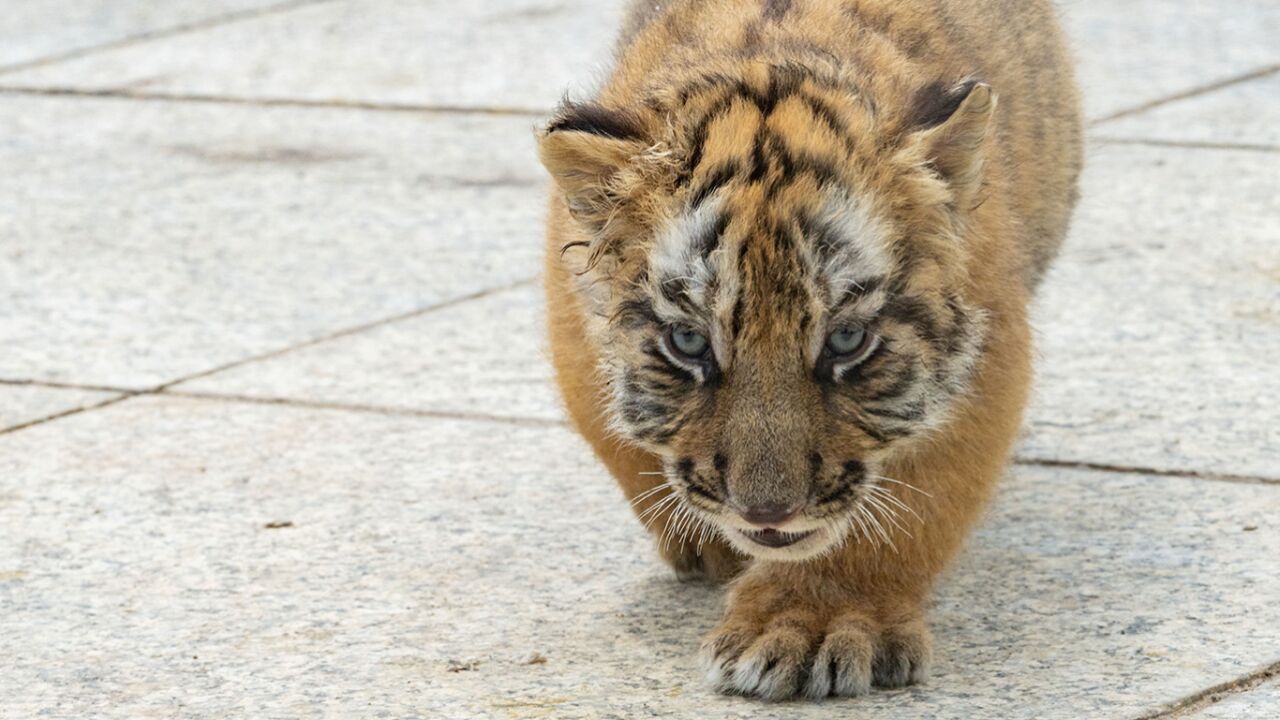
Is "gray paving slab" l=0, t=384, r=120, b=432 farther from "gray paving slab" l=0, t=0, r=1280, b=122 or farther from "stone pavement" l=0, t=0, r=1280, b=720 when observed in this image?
"gray paving slab" l=0, t=0, r=1280, b=122

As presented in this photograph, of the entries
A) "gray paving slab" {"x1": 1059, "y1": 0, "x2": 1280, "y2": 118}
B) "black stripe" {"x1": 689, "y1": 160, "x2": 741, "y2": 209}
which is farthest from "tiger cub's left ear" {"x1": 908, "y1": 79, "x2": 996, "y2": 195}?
"gray paving slab" {"x1": 1059, "y1": 0, "x2": 1280, "y2": 118}

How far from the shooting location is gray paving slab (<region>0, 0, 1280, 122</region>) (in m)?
10.4

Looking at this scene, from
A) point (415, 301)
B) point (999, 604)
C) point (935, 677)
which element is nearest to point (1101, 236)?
point (415, 301)

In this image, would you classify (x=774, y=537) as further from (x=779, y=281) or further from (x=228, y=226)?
(x=228, y=226)

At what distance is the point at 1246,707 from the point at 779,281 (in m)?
1.35

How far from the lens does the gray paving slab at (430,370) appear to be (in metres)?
6.64

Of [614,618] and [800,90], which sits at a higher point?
[800,90]

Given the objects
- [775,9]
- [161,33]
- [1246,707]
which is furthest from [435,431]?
[161,33]

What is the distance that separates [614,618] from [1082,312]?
9.44 feet

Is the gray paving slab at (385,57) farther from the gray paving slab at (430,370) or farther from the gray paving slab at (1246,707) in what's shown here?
the gray paving slab at (1246,707)

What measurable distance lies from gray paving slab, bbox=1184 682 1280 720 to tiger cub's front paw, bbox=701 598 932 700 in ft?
2.07

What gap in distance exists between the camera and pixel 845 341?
4.31 metres

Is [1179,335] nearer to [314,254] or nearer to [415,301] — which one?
[415,301]

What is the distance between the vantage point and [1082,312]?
23.9 ft
